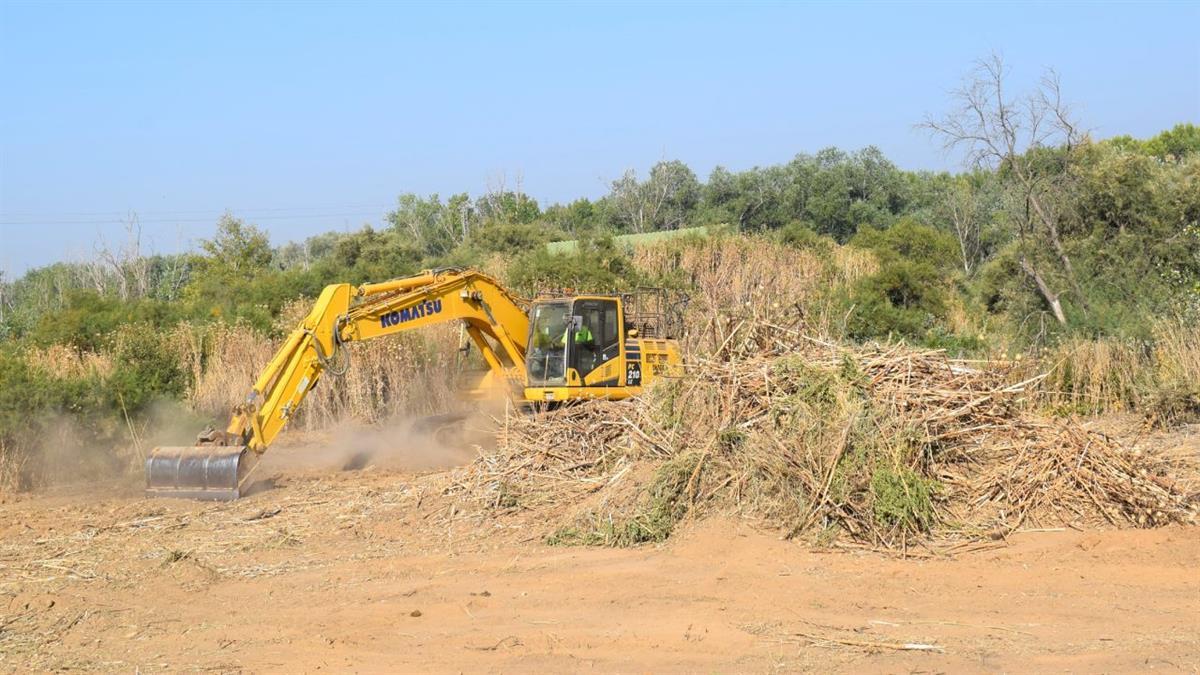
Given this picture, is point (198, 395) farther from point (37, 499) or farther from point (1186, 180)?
point (1186, 180)

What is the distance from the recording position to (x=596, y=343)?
50.0ft

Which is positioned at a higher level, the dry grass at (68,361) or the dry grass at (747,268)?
the dry grass at (747,268)

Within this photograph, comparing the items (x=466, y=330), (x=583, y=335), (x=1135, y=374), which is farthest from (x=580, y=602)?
(x=1135, y=374)

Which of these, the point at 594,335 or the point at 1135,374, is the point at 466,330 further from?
the point at 1135,374

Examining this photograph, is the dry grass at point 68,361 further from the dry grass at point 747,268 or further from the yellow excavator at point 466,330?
the dry grass at point 747,268

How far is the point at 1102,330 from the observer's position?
56.6ft

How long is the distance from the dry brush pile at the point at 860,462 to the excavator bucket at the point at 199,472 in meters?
3.58

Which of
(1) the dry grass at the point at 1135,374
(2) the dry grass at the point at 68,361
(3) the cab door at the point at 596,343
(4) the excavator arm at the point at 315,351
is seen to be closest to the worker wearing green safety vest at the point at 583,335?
(3) the cab door at the point at 596,343

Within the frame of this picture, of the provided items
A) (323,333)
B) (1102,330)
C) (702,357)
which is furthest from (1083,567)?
(1102,330)

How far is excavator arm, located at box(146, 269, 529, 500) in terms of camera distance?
13.0 metres

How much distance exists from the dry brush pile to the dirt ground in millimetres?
309

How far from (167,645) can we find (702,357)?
18.5 ft

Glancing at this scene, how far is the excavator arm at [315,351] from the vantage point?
42.6ft

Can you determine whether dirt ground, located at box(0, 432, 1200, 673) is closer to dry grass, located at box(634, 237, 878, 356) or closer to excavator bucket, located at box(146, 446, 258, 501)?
excavator bucket, located at box(146, 446, 258, 501)
